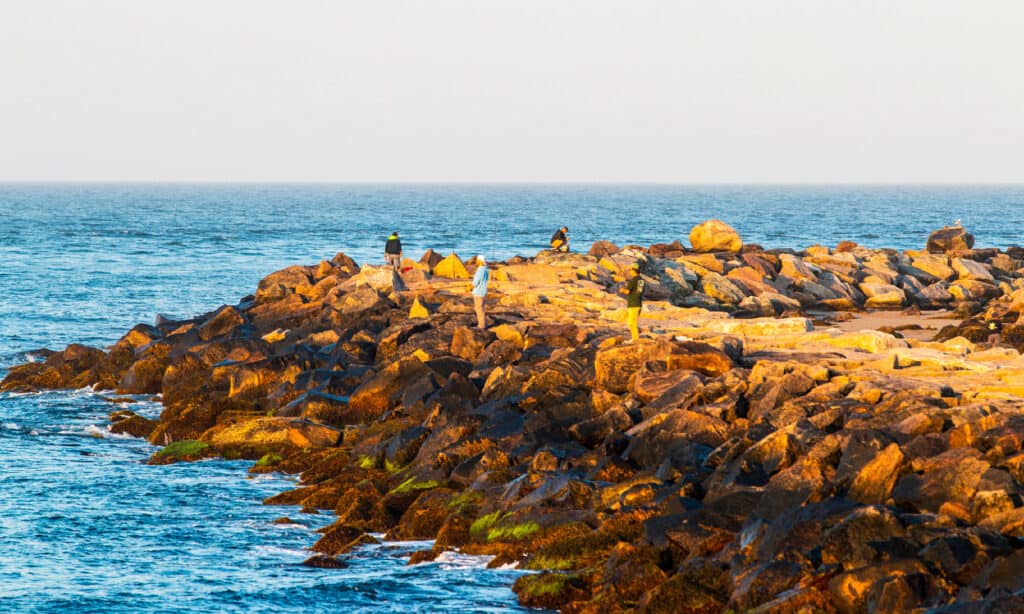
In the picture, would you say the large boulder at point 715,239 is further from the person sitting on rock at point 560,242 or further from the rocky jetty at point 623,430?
the rocky jetty at point 623,430

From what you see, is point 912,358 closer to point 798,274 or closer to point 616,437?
point 616,437

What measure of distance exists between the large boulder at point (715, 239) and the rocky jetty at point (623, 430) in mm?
8794

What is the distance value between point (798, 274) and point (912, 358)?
66.4 feet

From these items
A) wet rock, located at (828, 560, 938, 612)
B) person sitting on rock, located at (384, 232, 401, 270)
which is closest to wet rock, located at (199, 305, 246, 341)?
person sitting on rock, located at (384, 232, 401, 270)

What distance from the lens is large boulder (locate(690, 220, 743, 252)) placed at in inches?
1866

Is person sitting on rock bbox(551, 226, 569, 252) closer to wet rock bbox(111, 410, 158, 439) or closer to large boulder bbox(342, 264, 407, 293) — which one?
large boulder bbox(342, 264, 407, 293)

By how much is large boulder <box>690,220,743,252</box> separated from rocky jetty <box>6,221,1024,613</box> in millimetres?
8794

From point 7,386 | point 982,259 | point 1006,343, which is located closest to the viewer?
point 1006,343

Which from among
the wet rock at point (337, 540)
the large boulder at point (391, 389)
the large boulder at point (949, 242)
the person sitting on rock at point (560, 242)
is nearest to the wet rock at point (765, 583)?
the wet rock at point (337, 540)

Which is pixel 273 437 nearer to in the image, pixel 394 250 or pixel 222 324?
pixel 222 324

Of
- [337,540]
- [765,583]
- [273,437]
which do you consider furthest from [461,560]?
[273,437]

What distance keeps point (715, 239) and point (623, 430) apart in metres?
28.6

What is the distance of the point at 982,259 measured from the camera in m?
49.6

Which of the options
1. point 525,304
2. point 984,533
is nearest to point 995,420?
point 984,533
